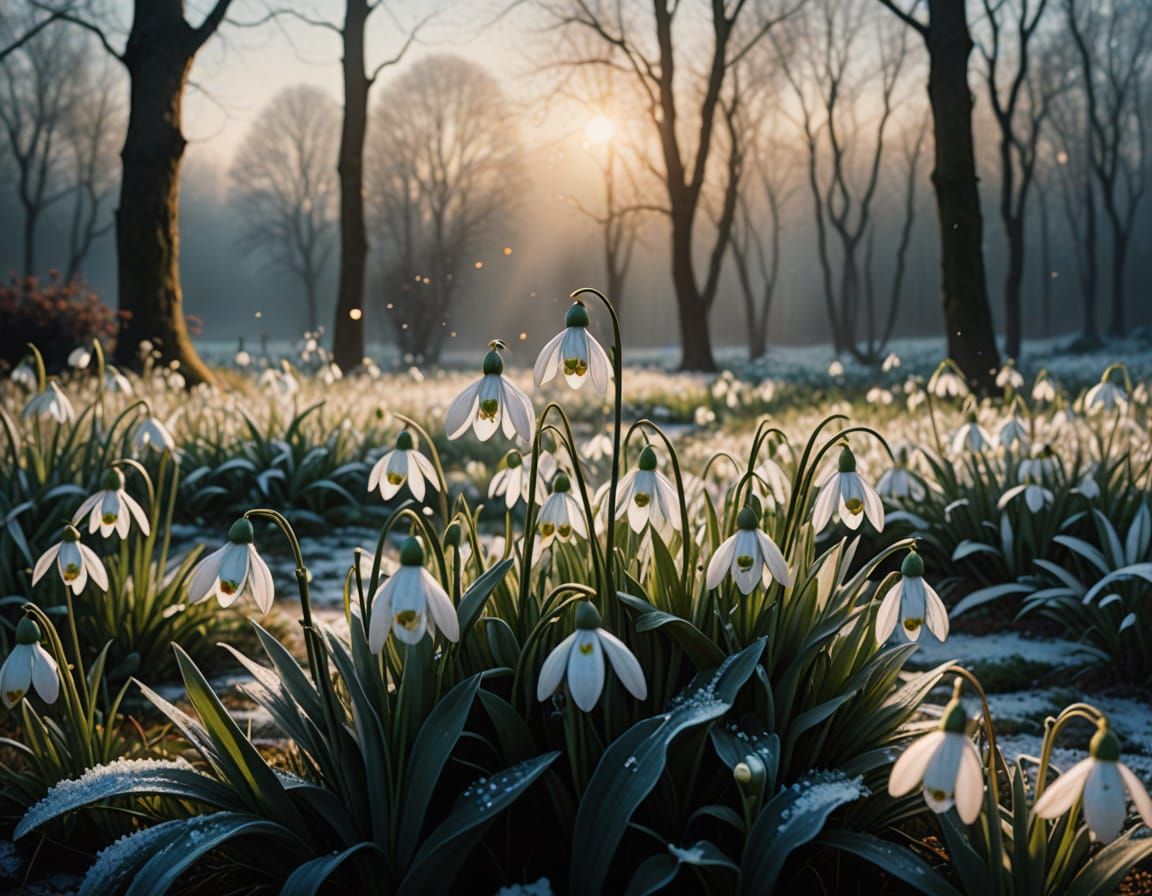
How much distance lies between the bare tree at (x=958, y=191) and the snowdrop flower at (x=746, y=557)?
26.5ft

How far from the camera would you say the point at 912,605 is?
1.85 metres

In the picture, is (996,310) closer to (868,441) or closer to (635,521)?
(868,441)

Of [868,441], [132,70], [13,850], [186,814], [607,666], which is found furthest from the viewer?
[132,70]

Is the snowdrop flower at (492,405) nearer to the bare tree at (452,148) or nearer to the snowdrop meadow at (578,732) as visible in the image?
the snowdrop meadow at (578,732)

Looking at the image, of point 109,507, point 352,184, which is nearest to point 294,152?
point 352,184

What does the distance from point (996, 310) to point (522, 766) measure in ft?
185

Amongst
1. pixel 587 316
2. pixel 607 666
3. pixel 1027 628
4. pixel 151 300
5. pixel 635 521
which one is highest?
pixel 151 300

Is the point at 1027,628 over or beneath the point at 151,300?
beneath

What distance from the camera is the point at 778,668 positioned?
2.36 metres

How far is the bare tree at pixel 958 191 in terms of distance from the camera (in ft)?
30.1

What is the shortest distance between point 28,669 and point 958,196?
9.14 metres

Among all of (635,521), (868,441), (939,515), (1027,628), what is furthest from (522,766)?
(868,441)

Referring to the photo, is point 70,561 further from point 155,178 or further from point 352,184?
point 352,184

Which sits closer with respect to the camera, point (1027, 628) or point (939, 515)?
point (1027, 628)
